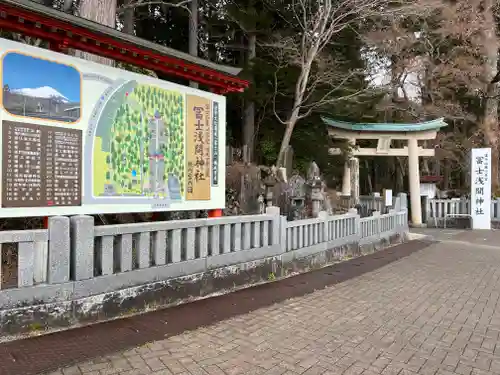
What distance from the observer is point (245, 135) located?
57.2 feet

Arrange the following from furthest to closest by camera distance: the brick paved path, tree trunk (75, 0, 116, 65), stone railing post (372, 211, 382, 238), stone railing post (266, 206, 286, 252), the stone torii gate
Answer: the stone torii gate → stone railing post (372, 211, 382, 238) → tree trunk (75, 0, 116, 65) → stone railing post (266, 206, 286, 252) → the brick paved path

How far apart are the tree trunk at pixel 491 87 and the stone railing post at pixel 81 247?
23.0m

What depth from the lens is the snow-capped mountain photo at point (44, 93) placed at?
15.4ft

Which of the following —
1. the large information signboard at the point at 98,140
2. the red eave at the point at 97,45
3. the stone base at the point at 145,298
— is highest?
the red eave at the point at 97,45

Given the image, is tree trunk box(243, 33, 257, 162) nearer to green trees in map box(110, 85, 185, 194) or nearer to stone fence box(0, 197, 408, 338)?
stone fence box(0, 197, 408, 338)

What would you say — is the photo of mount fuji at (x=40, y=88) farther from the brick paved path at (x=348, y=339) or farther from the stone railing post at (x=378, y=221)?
the stone railing post at (x=378, y=221)

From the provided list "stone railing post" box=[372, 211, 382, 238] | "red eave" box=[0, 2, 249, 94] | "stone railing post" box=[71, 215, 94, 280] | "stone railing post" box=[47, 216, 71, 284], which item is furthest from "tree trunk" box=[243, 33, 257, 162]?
"stone railing post" box=[47, 216, 71, 284]

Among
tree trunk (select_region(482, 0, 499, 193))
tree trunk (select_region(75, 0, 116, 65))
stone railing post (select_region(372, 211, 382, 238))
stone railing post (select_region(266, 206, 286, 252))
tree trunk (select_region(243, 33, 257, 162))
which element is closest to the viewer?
stone railing post (select_region(266, 206, 286, 252))

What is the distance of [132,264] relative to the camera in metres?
4.92

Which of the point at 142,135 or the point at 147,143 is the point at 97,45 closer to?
the point at 142,135

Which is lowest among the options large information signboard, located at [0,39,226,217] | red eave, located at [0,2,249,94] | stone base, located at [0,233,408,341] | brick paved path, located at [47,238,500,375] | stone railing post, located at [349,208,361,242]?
brick paved path, located at [47,238,500,375]

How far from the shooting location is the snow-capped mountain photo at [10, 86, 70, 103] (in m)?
4.70

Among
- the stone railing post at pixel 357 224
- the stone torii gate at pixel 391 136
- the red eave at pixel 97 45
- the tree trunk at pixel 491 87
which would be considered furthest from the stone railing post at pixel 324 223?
the tree trunk at pixel 491 87

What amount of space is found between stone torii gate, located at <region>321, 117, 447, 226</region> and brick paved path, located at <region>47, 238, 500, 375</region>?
479 inches
